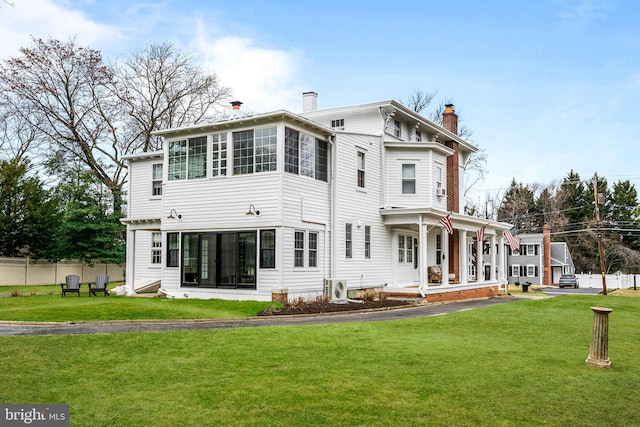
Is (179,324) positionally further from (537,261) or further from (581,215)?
(581,215)

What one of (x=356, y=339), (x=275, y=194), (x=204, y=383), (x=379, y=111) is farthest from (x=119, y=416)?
(x=379, y=111)

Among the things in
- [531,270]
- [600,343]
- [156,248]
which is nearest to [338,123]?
[156,248]

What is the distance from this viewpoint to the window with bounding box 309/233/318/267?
21.1 m

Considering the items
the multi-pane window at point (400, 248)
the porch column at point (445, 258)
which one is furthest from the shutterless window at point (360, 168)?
the porch column at point (445, 258)

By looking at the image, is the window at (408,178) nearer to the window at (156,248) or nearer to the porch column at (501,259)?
the porch column at (501,259)

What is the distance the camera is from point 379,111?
25.2 meters

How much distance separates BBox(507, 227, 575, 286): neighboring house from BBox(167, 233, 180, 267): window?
165ft

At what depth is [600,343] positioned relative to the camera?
9.79m

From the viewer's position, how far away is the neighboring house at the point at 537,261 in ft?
211

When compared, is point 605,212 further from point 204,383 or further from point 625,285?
point 204,383

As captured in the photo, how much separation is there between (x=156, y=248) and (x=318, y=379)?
20013mm

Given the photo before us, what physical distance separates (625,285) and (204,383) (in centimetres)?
6041

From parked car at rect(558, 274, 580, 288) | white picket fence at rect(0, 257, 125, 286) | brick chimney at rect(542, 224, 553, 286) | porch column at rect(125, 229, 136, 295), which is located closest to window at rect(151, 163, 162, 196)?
porch column at rect(125, 229, 136, 295)

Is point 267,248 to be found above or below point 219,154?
below
